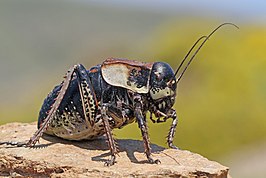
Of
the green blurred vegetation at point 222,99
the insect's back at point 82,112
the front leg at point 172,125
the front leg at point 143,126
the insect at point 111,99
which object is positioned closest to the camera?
the front leg at point 143,126

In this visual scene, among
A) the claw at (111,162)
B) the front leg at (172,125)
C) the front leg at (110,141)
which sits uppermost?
the front leg at (172,125)

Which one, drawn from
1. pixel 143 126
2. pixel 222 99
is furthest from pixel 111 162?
pixel 222 99

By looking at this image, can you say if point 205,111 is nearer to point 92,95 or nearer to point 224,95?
point 224,95

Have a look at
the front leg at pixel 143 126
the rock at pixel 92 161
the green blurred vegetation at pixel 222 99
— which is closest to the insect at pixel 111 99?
the front leg at pixel 143 126

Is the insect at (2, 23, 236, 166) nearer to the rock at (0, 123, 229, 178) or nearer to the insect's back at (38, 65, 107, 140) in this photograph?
the insect's back at (38, 65, 107, 140)

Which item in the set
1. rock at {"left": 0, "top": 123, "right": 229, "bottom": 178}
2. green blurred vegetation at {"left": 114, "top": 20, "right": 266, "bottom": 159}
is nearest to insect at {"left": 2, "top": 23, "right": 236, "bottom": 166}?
rock at {"left": 0, "top": 123, "right": 229, "bottom": 178}

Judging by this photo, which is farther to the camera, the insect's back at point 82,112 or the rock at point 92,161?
the insect's back at point 82,112

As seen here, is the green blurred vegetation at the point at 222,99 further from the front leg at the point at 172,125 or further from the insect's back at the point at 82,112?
the insect's back at the point at 82,112

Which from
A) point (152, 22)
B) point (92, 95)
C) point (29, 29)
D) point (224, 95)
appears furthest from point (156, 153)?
point (152, 22)
